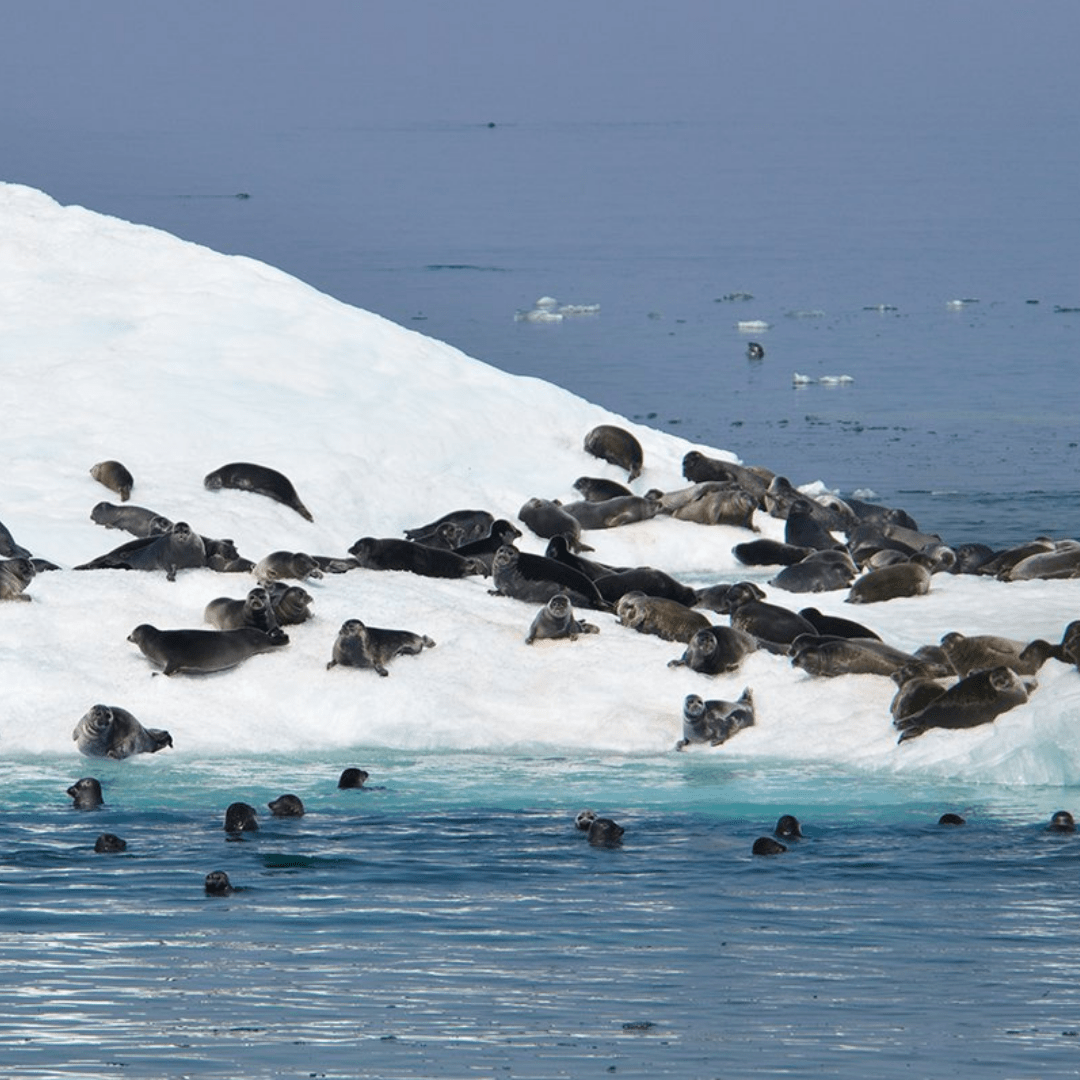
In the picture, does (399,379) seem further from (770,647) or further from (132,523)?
(770,647)

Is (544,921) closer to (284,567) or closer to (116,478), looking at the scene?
(284,567)

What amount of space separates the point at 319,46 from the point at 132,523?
159m

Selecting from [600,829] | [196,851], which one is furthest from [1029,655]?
[196,851]

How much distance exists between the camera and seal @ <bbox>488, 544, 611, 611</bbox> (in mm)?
16484

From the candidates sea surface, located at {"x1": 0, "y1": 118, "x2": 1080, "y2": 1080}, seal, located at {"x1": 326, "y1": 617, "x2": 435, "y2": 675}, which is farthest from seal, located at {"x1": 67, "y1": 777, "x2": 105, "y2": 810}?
seal, located at {"x1": 326, "y1": 617, "x2": 435, "y2": 675}

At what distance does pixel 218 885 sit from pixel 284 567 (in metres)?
5.77

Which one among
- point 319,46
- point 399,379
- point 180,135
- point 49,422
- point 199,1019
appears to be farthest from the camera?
point 319,46

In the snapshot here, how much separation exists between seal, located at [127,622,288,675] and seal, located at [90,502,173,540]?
3403 mm

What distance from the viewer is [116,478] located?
62.1ft

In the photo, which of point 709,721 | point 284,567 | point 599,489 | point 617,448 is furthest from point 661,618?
point 617,448

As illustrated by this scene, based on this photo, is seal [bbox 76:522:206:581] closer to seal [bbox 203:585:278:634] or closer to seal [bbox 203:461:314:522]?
seal [bbox 203:585:278:634]

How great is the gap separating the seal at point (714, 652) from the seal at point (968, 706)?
145 centimetres

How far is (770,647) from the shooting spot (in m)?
15.4

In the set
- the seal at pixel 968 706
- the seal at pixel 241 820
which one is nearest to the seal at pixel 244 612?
the seal at pixel 241 820
